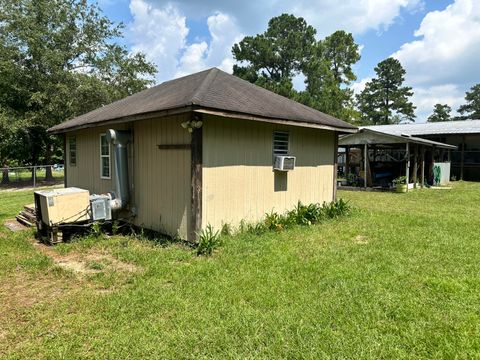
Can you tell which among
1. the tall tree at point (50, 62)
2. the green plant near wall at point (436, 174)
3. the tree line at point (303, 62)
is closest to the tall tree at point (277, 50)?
the tree line at point (303, 62)

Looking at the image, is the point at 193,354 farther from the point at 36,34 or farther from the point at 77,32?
the point at 77,32

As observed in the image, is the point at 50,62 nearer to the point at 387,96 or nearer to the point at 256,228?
the point at 256,228

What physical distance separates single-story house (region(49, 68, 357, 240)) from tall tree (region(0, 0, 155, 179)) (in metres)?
11.7

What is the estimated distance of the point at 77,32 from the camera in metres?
19.9

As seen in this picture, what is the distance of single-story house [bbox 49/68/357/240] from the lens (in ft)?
18.2

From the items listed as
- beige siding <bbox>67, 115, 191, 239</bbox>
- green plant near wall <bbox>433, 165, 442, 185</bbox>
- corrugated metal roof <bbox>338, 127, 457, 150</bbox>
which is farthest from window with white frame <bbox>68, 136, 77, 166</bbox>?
green plant near wall <bbox>433, 165, 442, 185</bbox>

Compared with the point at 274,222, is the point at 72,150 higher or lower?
higher

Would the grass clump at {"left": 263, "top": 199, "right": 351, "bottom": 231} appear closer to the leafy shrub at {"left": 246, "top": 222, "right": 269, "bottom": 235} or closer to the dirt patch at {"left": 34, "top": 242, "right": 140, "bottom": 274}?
the leafy shrub at {"left": 246, "top": 222, "right": 269, "bottom": 235}

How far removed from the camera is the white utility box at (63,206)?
230 inches

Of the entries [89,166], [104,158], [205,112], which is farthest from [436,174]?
[89,166]

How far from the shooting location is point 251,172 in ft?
21.5

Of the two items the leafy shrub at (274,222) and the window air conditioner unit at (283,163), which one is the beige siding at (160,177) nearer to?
the leafy shrub at (274,222)

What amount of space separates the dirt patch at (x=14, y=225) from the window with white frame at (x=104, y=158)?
2.02 meters

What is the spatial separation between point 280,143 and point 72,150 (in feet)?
20.8
